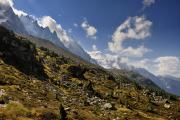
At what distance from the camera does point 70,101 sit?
94438 mm

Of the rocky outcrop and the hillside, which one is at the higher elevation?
the rocky outcrop

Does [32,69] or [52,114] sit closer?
[52,114]

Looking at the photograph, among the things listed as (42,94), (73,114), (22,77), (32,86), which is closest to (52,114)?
(73,114)

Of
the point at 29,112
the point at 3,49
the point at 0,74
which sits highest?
the point at 3,49

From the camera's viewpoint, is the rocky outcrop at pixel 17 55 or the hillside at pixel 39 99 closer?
the hillside at pixel 39 99

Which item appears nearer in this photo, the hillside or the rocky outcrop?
the hillside

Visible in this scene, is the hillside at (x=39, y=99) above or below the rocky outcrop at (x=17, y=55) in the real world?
below

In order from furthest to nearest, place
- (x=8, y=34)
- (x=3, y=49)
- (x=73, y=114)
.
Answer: (x=8, y=34), (x=3, y=49), (x=73, y=114)

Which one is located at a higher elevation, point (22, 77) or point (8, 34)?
point (8, 34)

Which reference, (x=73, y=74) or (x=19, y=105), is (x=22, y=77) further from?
(x=73, y=74)

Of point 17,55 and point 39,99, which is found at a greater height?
point 17,55

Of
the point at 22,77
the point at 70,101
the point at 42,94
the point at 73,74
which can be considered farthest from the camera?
the point at 73,74

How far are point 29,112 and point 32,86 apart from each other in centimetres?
3311

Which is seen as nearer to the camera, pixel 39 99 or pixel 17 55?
pixel 39 99
